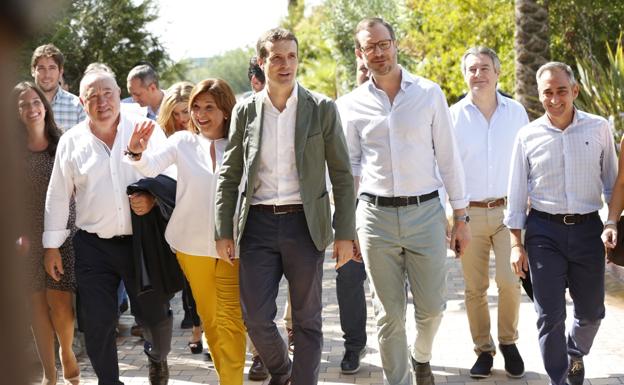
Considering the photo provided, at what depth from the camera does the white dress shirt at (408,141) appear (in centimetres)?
500

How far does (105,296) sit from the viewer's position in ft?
17.1

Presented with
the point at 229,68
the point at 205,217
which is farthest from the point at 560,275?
the point at 229,68

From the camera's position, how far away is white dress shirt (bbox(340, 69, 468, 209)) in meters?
5.00

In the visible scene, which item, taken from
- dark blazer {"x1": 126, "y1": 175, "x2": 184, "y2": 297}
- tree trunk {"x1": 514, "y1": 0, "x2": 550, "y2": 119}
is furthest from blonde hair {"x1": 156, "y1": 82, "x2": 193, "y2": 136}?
tree trunk {"x1": 514, "y1": 0, "x2": 550, "y2": 119}

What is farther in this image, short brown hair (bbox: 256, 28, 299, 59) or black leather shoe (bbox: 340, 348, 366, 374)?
black leather shoe (bbox: 340, 348, 366, 374)

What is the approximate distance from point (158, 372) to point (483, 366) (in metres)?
2.04

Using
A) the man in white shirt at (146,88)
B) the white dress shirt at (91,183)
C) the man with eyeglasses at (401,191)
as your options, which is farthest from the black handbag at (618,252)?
the man in white shirt at (146,88)

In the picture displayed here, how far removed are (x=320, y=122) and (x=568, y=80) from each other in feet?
4.71

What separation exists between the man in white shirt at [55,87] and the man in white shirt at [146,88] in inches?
36.4

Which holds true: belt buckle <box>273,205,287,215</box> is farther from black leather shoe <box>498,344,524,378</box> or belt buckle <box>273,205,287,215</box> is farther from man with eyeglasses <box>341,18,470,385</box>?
black leather shoe <box>498,344,524,378</box>

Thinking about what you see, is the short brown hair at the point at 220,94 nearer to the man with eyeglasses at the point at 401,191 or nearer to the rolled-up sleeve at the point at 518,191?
the man with eyeglasses at the point at 401,191

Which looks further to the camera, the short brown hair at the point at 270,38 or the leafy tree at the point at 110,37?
the leafy tree at the point at 110,37

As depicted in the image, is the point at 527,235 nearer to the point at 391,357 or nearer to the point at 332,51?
the point at 391,357

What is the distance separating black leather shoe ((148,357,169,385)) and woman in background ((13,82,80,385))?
517mm
